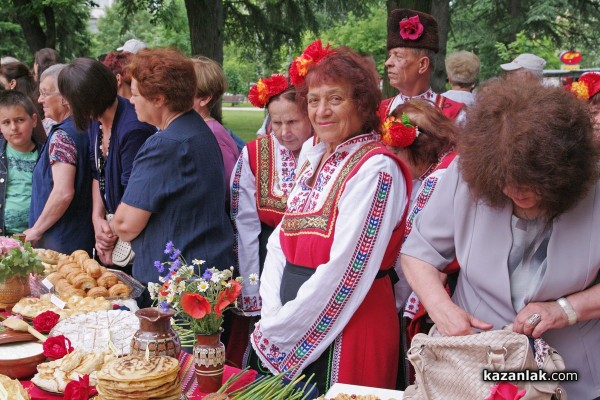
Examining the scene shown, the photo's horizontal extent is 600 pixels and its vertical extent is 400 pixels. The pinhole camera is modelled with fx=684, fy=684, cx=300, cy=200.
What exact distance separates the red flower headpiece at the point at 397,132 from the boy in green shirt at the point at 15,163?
259 cm

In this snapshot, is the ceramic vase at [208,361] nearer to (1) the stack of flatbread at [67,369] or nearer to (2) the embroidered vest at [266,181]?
(1) the stack of flatbread at [67,369]

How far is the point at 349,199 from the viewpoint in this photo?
8.23 ft

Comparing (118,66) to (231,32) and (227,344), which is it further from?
(231,32)

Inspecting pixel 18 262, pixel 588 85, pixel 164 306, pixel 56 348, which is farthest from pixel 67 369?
pixel 588 85

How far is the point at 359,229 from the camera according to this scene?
248 cm

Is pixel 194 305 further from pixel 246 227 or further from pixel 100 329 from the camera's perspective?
pixel 246 227

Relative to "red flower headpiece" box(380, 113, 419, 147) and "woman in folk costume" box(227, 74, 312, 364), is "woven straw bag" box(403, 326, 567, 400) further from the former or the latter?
"woman in folk costume" box(227, 74, 312, 364)

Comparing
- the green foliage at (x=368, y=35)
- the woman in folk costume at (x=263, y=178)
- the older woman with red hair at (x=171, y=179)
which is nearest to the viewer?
the older woman with red hair at (x=171, y=179)

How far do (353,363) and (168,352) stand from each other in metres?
0.83

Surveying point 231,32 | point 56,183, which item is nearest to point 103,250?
point 56,183

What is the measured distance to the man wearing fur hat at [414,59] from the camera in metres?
3.86

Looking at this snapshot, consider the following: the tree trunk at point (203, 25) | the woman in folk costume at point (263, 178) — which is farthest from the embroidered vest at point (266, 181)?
the tree trunk at point (203, 25)

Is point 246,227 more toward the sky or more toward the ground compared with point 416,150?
more toward the ground

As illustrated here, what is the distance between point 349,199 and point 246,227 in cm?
115
